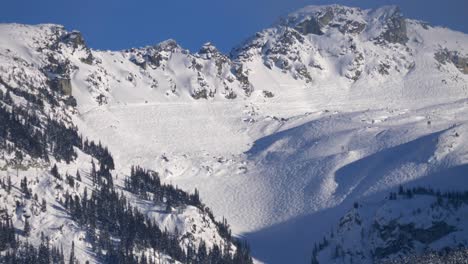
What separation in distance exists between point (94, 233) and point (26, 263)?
20.8 metres

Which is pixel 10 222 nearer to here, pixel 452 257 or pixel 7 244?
pixel 7 244

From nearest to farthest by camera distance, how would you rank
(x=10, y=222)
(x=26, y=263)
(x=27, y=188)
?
(x=26, y=263)
(x=10, y=222)
(x=27, y=188)

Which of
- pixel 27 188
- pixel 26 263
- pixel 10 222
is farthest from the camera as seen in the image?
pixel 27 188

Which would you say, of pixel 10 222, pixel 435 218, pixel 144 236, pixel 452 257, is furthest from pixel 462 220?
pixel 10 222

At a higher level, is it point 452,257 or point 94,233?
point 94,233

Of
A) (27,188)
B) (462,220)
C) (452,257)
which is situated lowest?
(452,257)

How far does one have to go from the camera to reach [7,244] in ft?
572

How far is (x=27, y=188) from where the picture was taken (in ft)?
637

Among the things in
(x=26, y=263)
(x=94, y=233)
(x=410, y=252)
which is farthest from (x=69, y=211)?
(x=410, y=252)

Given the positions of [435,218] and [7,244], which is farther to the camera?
[435,218]

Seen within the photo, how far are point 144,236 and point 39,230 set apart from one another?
23.0 metres

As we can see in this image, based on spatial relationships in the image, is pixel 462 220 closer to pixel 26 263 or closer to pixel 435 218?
pixel 435 218

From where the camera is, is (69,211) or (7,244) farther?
(69,211)

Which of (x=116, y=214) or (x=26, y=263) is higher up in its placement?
(x=116, y=214)
